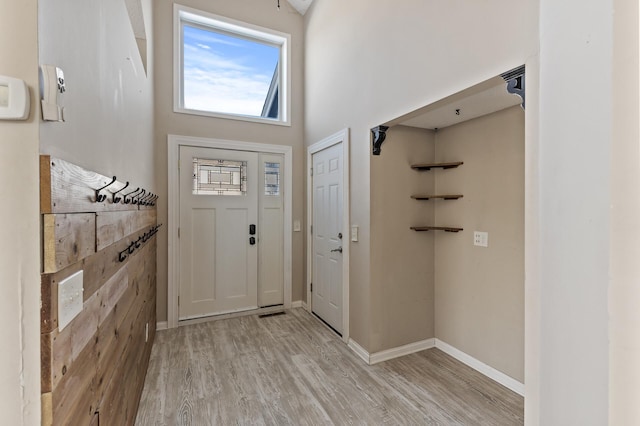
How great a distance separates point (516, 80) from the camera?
4.91 feet

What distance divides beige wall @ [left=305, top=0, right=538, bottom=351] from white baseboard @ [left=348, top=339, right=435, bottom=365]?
0.07 metres

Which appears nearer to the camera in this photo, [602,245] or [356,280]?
[602,245]

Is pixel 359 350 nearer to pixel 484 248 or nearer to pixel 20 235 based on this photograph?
pixel 484 248

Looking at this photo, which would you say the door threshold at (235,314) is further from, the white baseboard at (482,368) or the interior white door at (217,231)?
the white baseboard at (482,368)

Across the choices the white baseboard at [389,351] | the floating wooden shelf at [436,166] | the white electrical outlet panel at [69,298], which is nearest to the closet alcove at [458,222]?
the floating wooden shelf at [436,166]

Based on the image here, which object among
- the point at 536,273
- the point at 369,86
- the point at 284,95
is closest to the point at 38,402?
the point at 536,273

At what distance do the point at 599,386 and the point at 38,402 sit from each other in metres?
1.14

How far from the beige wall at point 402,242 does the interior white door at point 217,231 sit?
5.88ft

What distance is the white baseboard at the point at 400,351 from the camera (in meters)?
2.60

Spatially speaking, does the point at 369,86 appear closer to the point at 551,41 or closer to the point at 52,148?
the point at 551,41

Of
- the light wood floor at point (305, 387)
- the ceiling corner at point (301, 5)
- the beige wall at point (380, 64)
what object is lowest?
the light wood floor at point (305, 387)

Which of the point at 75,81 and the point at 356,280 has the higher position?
the point at 75,81

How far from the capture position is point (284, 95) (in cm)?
404

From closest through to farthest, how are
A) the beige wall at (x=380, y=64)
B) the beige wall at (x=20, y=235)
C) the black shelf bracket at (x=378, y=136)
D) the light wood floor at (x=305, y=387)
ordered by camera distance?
1. the beige wall at (x=20, y=235)
2. the beige wall at (x=380, y=64)
3. the light wood floor at (x=305, y=387)
4. the black shelf bracket at (x=378, y=136)
